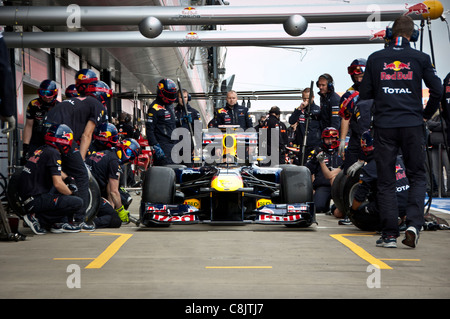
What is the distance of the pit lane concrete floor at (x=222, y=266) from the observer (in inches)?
135

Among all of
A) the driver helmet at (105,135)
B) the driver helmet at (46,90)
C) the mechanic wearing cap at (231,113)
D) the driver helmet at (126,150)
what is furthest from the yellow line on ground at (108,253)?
the mechanic wearing cap at (231,113)

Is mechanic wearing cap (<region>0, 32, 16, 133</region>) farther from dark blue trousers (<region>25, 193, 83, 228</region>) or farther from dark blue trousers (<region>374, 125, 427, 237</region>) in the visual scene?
dark blue trousers (<region>374, 125, 427, 237</region>)

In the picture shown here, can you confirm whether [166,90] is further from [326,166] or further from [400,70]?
[400,70]

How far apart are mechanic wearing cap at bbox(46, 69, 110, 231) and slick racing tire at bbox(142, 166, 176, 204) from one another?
25.1 inches

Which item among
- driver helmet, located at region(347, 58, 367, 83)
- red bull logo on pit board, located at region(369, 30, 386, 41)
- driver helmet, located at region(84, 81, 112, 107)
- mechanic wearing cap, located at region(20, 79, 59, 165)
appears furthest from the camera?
red bull logo on pit board, located at region(369, 30, 386, 41)

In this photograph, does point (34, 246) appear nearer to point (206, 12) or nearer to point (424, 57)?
point (424, 57)

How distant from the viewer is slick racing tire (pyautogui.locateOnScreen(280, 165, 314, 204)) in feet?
22.2

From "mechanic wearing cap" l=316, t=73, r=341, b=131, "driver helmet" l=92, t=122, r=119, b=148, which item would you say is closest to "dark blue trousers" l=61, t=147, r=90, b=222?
"driver helmet" l=92, t=122, r=119, b=148

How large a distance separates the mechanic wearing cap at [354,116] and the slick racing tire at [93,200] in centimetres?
272

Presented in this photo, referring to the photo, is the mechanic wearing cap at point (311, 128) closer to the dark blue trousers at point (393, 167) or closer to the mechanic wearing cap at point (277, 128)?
the mechanic wearing cap at point (277, 128)

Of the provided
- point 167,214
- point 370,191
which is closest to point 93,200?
point 167,214

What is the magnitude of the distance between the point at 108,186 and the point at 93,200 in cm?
55

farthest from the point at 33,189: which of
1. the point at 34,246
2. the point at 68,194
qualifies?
the point at 34,246

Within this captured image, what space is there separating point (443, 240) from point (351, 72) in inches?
96.1
